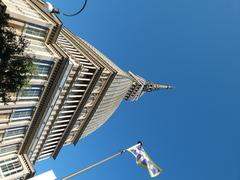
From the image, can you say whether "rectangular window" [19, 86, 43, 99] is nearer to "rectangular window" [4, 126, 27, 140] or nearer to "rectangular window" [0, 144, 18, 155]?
"rectangular window" [4, 126, 27, 140]

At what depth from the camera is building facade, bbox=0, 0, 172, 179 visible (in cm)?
5962

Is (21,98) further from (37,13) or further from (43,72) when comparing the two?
(37,13)

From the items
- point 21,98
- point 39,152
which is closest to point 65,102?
point 39,152

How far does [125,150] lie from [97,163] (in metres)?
5.96

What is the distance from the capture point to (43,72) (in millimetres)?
61812

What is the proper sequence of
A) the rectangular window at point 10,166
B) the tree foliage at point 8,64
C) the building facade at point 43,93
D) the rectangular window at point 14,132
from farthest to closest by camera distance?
the rectangular window at point 10,166, the rectangular window at point 14,132, the building facade at point 43,93, the tree foliage at point 8,64

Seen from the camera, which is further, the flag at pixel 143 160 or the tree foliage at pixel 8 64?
the flag at pixel 143 160

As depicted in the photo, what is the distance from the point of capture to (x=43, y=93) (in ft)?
214

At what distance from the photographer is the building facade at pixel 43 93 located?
5962cm

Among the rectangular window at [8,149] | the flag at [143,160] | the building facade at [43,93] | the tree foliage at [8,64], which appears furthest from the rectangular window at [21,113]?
the flag at [143,160]

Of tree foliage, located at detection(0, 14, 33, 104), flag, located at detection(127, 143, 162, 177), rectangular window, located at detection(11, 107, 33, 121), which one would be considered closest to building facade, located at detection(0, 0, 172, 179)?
rectangular window, located at detection(11, 107, 33, 121)

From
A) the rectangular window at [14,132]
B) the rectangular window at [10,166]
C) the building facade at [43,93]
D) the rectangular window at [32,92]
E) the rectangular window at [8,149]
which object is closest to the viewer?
the building facade at [43,93]

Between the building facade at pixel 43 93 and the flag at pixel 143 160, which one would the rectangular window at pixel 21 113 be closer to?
the building facade at pixel 43 93

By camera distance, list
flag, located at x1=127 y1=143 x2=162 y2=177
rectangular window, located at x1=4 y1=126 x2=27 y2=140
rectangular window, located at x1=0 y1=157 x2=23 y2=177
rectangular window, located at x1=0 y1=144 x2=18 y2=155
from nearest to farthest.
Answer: flag, located at x1=127 y1=143 x2=162 y2=177 < rectangular window, located at x1=4 y1=126 x2=27 y2=140 < rectangular window, located at x1=0 y1=157 x2=23 y2=177 < rectangular window, located at x1=0 y1=144 x2=18 y2=155
